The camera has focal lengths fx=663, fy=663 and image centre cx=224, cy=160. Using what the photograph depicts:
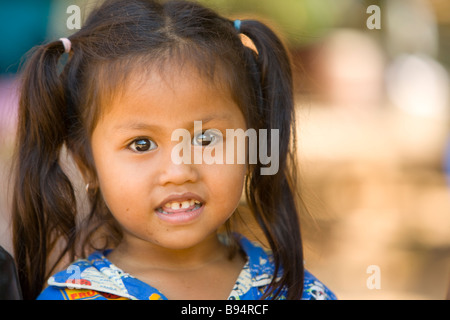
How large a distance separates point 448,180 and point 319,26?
132 centimetres

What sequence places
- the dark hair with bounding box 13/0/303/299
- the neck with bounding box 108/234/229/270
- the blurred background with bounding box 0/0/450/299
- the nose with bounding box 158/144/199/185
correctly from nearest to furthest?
the nose with bounding box 158/144/199/185 → the dark hair with bounding box 13/0/303/299 → the neck with bounding box 108/234/229/270 → the blurred background with bounding box 0/0/450/299

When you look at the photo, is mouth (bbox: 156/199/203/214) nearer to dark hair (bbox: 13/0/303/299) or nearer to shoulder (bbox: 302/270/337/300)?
dark hair (bbox: 13/0/303/299)

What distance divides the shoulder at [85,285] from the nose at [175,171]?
272 mm

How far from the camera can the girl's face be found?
139 centimetres

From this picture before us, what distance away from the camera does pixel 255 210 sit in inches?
68.2

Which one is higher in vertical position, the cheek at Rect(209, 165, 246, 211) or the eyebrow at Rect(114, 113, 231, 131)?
the eyebrow at Rect(114, 113, 231, 131)

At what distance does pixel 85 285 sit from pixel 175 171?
0.34 meters

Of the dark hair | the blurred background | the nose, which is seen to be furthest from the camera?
the blurred background

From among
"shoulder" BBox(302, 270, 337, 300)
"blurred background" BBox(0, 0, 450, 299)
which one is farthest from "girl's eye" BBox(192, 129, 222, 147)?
"blurred background" BBox(0, 0, 450, 299)

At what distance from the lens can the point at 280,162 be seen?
1701 millimetres

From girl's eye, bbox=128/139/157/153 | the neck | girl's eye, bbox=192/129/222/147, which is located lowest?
the neck

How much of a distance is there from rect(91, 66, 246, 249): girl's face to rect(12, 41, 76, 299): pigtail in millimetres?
171

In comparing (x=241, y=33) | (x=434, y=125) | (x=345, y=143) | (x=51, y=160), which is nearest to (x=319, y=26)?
(x=345, y=143)

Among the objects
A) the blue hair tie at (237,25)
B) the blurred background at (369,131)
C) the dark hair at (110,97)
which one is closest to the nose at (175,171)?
the dark hair at (110,97)
